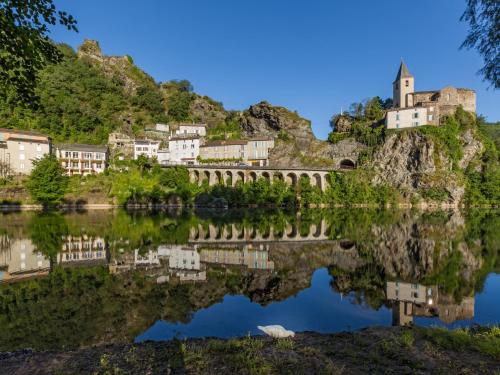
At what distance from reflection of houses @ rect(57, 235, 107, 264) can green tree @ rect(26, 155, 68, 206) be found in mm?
32889

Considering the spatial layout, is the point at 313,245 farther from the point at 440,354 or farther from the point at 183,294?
the point at 440,354

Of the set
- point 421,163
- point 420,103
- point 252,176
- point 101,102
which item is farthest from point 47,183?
point 420,103

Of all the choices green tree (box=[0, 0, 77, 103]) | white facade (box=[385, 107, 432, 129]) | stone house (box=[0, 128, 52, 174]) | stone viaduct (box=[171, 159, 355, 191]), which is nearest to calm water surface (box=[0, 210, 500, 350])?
green tree (box=[0, 0, 77, 103])

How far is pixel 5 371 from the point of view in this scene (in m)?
5.27

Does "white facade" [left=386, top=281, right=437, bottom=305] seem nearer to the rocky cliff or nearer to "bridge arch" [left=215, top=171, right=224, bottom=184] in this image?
"bridge arch" [left=215, top=171, right=224, bottom=184]

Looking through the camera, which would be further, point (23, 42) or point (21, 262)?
point (21, 262)

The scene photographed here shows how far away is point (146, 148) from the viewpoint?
247 ft

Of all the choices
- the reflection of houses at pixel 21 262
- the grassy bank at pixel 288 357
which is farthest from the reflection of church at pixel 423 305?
the reflection of houses at pixel 21 262

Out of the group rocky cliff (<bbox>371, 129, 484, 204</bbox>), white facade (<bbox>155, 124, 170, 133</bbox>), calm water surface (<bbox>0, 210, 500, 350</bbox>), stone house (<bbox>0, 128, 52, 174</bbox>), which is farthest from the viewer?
white facade (<bbox>155, 124, 170, 133</bbox>)

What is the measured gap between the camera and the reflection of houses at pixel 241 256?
54.0 ft

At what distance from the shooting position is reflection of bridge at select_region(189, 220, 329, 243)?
23.8m

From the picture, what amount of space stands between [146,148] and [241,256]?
63.0 meters

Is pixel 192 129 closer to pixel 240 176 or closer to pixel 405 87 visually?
pixel 240 176

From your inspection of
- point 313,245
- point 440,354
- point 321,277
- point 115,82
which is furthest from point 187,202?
point 115,82
